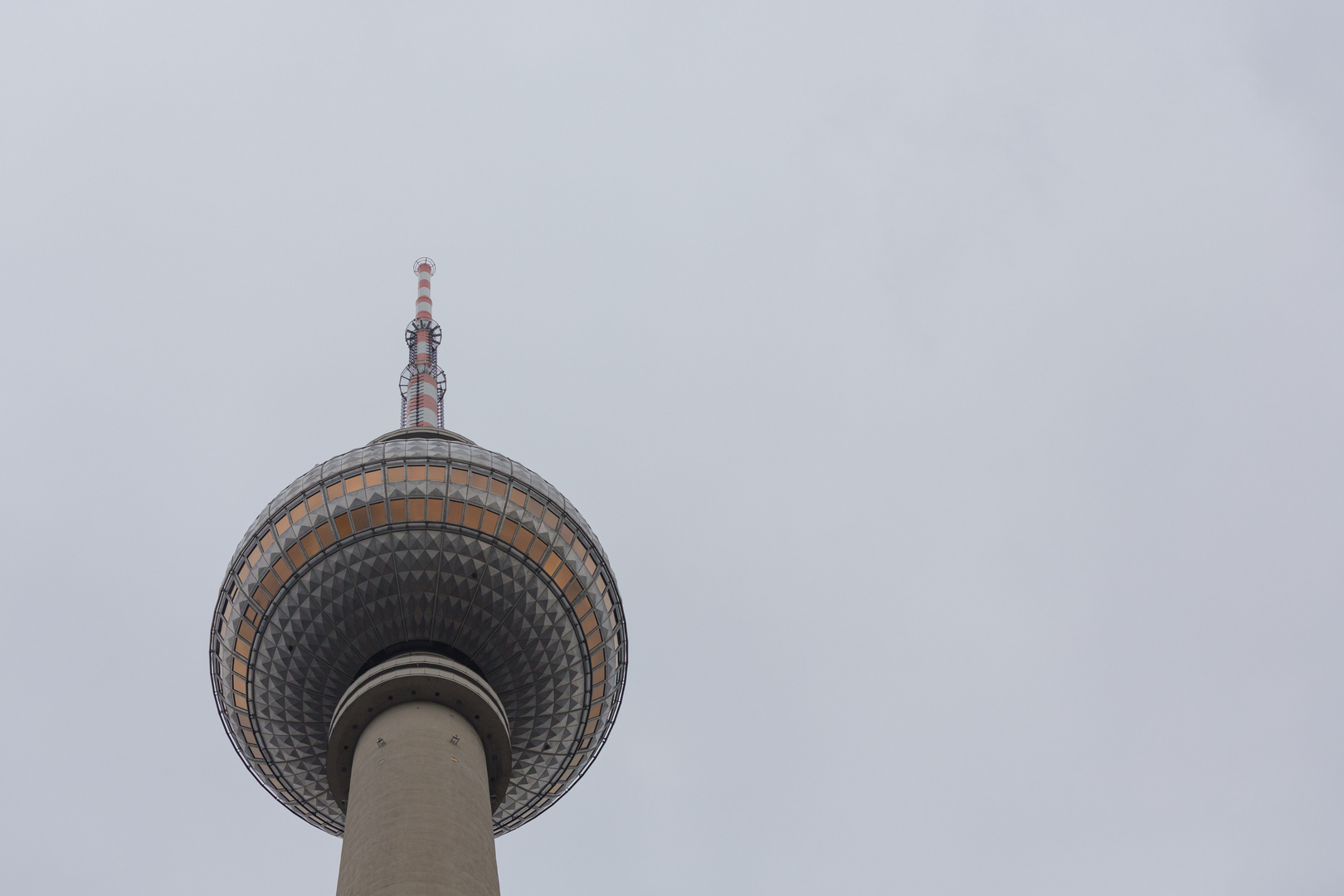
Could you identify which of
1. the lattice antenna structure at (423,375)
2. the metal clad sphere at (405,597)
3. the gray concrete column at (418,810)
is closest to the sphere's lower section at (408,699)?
the gray concrete column at (418,810)

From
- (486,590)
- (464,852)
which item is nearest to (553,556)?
(486,590)

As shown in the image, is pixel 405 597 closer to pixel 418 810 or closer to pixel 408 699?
pixel 408 699

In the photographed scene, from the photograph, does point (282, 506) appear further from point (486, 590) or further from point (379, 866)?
point (379, 866)

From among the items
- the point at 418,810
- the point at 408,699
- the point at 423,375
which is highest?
the point at 423,375

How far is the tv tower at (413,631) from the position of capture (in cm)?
3781

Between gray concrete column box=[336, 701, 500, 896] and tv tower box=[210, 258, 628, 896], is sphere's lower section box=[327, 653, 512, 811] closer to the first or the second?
tv tower box=[210, 258, 628, 896]

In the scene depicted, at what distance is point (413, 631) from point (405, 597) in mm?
1217

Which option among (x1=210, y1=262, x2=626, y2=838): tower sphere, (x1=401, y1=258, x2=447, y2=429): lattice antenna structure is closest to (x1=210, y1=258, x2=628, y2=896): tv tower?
(x1=210, y1=262, x2=626, y2=838): tower sphere

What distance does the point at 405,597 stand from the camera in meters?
39.5

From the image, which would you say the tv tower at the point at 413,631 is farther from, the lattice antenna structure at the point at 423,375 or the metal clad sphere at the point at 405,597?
the lattice antenna structure at the point at 423,375

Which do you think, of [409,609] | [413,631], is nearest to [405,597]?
[409,609]

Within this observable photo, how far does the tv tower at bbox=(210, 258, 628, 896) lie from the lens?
3781 cm

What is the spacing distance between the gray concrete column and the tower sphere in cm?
132

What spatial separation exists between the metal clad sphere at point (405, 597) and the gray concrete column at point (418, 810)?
3.43 meters
